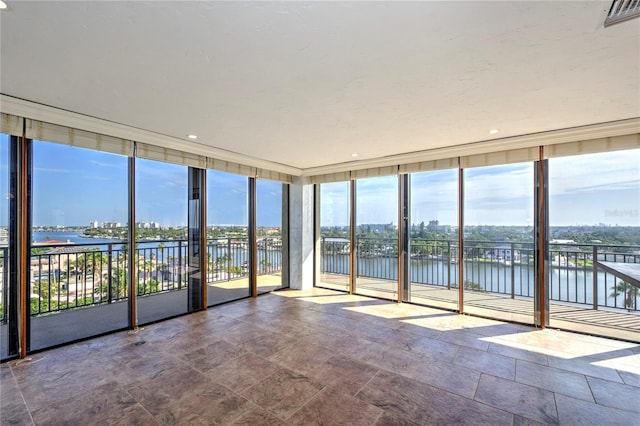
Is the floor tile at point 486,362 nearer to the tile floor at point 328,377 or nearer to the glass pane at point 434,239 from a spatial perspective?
the tile floor at point 328,377

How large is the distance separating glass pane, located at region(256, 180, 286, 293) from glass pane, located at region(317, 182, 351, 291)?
2.93 feet

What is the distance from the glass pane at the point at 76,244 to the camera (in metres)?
3.00

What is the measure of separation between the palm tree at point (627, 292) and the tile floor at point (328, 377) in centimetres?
72

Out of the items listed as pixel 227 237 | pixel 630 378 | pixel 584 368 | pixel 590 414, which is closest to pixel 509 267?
pixel 584 368

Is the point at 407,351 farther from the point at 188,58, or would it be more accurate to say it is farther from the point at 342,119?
the point at 188,58

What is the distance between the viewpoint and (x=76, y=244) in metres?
3.41

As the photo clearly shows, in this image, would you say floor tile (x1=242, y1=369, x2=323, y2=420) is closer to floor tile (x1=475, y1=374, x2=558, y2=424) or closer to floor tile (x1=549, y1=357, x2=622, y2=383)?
floor tile (x1=475, y1=374, x2=558, y2=424)

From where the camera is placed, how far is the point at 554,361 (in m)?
2.80

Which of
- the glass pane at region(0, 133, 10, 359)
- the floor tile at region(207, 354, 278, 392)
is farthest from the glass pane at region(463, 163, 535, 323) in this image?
the glass pane at region(0, 133, 10, 359)

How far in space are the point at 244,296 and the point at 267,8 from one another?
4.57 meters

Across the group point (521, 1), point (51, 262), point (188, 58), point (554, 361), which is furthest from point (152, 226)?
point (554, 361)

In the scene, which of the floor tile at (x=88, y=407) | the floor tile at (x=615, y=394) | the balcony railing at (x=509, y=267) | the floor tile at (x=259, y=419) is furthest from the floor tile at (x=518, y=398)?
the floor tile at (x=88, y=407)

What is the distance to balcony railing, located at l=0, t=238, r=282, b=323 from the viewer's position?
10.9 ft

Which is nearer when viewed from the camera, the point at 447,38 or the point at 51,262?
the point at 447,38
